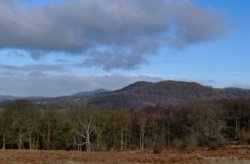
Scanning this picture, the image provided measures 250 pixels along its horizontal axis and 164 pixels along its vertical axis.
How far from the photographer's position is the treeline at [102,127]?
89938 mm

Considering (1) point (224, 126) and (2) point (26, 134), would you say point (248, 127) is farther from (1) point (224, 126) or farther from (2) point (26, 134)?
(2) point (26, 134)

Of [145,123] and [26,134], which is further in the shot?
[145,123]

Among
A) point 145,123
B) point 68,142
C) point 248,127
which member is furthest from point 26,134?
point 248,127

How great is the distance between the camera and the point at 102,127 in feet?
306

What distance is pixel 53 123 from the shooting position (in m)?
93.4

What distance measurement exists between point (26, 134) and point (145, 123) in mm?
28632

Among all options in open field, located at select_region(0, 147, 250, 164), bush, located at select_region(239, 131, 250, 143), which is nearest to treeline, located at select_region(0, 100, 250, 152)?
bush, located at select_region(239, 131, 250, 143)

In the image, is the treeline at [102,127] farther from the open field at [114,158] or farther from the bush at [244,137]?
the open field at [114,158]

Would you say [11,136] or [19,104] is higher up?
[19,104]

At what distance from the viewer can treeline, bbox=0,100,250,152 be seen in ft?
295

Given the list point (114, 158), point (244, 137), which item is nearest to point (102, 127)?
point (244, 137)

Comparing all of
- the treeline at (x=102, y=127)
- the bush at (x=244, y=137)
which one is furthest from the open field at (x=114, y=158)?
the treeline at (x=102, y=127)

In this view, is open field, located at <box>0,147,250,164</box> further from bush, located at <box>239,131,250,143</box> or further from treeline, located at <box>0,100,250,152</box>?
treeline, located at <box>0,100,250,152</box>

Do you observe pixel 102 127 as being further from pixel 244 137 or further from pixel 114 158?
pixel 114 158
